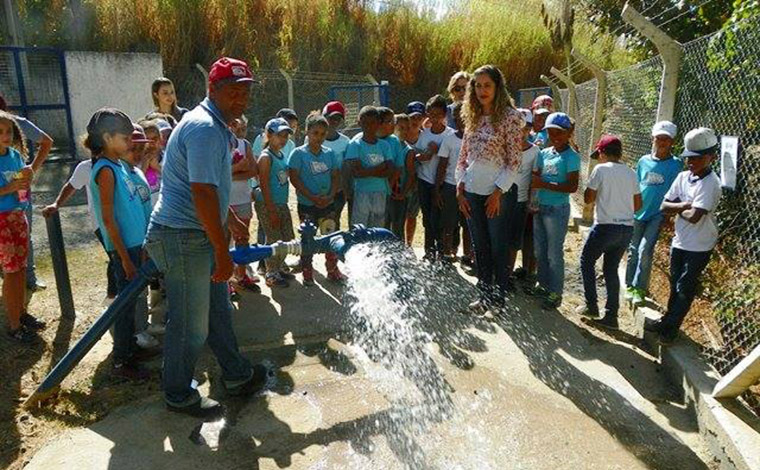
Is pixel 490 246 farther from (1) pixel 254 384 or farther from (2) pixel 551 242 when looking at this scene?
(1) pixel 254 384

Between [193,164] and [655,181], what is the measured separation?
3646 millimetres

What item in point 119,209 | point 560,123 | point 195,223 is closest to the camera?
point 195,223

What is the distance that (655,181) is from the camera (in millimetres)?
4500

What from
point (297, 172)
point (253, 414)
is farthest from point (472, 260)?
point (253, 414)

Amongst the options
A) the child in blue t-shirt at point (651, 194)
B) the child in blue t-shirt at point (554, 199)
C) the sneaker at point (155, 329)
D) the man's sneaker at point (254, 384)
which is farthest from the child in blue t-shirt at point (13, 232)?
the child in blue t-shirt at point (651, 194)

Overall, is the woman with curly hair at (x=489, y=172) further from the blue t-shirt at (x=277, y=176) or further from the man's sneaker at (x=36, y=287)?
the man's sneaker at (x=36, y=287)

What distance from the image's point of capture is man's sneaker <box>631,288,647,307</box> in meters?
4.52

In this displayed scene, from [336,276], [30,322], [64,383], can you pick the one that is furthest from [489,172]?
[30,322]

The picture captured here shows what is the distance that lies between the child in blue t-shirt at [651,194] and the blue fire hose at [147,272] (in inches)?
94.0

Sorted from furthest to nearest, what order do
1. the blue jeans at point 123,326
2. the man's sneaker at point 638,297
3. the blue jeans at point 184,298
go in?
the man's sneaker at point 638,297 → the blue jeans at point 123,326 → the blue jeans at point 184,298

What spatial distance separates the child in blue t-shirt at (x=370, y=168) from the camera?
16.2 feet

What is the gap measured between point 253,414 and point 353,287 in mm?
2036

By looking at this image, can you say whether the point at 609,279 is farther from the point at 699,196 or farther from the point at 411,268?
the point at 411,268

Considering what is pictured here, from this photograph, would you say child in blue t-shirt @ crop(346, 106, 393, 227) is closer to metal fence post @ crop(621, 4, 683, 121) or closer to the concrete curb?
metal fence post @ crop(621, 4, 683, 121)
